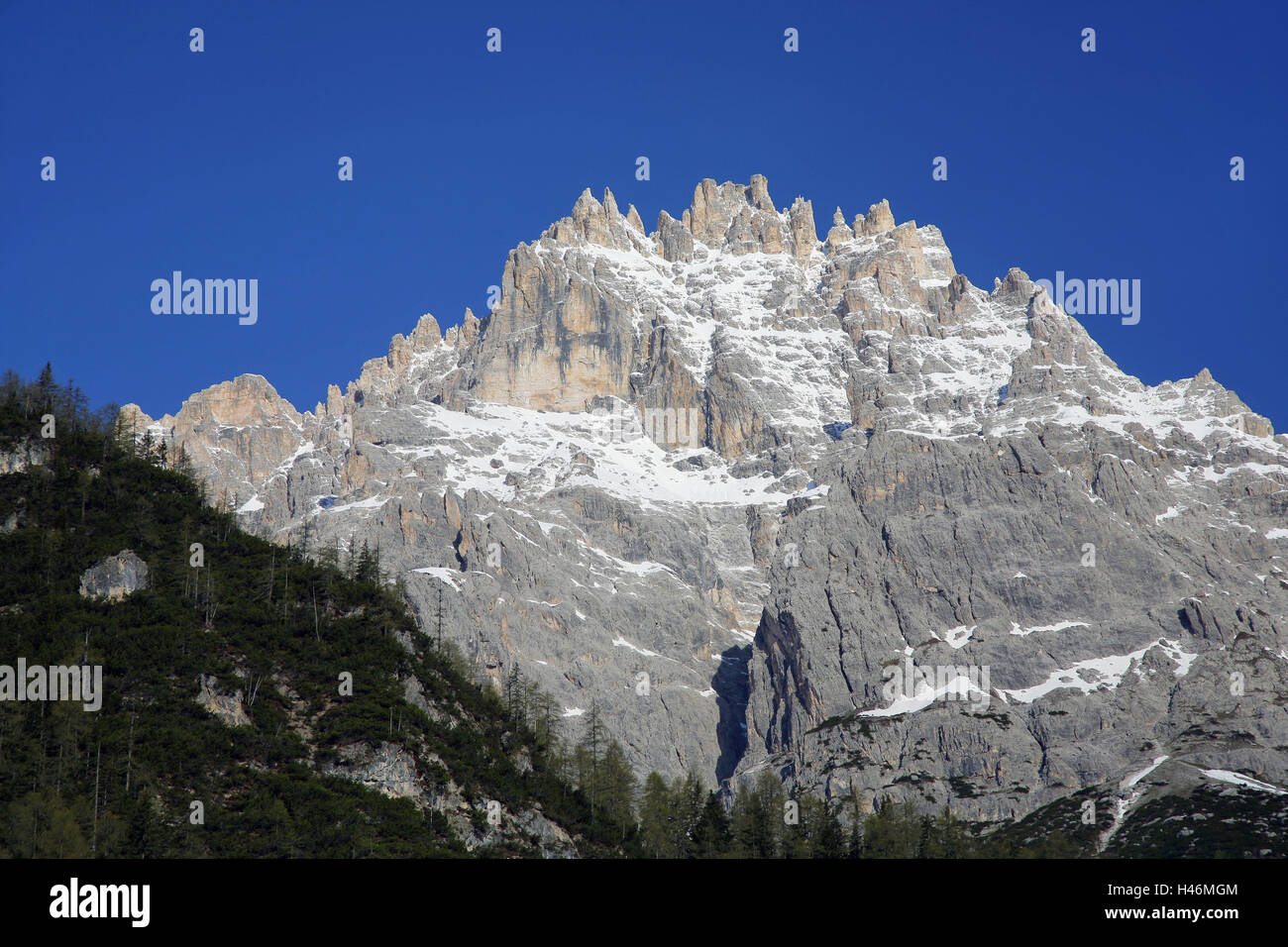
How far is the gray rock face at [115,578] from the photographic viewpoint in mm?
144375

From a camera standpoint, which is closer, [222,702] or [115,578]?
[222,702]

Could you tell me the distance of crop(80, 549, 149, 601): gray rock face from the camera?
474 ft

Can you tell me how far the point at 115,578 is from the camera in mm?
146250

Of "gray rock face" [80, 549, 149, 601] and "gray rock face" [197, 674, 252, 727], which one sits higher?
"gray rock face" [80, 549, 149, 601]

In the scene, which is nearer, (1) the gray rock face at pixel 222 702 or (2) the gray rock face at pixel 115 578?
(1) the gray rock face at pixel 222 702

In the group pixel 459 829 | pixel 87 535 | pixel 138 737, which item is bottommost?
pixel 459 829

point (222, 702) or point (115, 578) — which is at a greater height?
point (115, 578)

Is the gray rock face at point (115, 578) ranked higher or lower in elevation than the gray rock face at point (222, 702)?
higher

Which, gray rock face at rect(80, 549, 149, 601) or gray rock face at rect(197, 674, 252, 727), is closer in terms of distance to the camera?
gray rock face at rect(197, 674, 252, 727)

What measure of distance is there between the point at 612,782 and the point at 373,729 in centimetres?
4300
